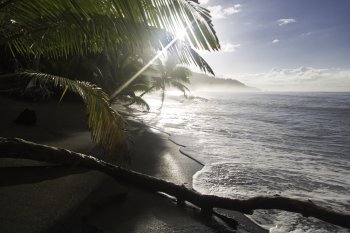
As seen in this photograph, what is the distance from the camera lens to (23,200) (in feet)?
12.4

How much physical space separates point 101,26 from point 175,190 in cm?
242

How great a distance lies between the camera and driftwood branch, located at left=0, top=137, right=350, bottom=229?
11.7ft

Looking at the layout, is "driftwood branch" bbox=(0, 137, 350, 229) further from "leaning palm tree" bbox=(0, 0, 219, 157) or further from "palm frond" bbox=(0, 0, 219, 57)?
"palm frond" bbox=(0, 0, 219, 57)

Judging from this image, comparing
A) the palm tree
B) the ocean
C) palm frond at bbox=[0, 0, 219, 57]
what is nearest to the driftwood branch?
the ocean

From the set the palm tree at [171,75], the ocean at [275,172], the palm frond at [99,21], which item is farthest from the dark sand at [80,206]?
the palm tree at [171,75]

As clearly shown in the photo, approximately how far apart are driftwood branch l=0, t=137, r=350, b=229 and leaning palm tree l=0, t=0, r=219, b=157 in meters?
0.50

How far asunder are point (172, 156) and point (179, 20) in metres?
5.68

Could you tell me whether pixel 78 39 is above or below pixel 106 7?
below

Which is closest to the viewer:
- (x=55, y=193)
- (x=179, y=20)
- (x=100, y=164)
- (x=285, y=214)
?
(x=179, y=20)

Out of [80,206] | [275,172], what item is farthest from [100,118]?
[275,172]

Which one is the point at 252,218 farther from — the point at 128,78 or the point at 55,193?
the point at 128,78

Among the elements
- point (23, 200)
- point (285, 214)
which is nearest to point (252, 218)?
point (285, 214)

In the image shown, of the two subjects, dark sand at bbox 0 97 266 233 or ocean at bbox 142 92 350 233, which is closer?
dark sand at bbox 0 97 266 233

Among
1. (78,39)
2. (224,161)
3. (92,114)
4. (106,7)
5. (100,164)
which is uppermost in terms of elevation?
(106,7)
